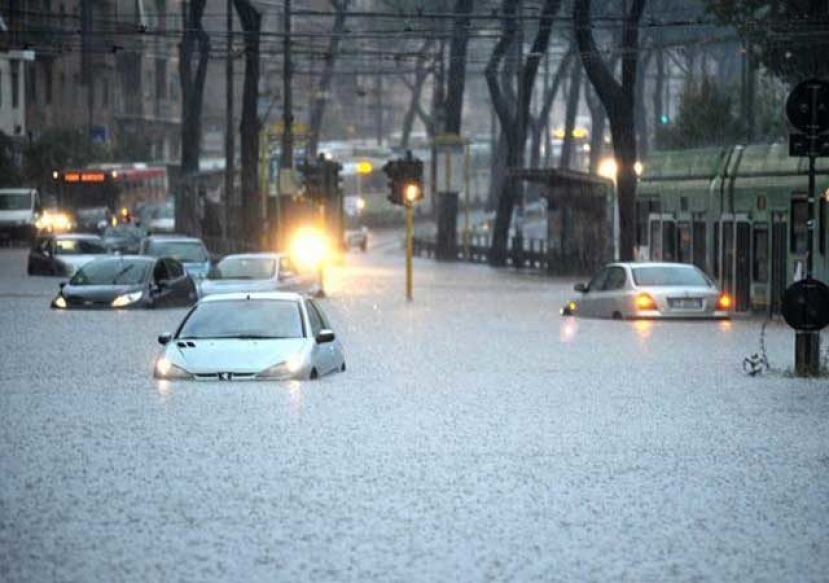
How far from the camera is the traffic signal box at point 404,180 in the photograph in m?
57.2

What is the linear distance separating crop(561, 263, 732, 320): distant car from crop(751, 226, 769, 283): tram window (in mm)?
1004

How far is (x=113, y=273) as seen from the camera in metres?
49.5

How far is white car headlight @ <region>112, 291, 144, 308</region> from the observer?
158 feet

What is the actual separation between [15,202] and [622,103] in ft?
112

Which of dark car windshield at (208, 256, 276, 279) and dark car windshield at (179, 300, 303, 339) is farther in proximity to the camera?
dark car windshield at (208, 256, 276, 279)

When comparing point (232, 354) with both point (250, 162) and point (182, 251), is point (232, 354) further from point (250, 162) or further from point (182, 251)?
point (250, 162)

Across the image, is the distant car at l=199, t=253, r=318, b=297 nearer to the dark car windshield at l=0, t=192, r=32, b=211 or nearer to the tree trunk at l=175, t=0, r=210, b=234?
the tree trunk at l=175, t=0, r=210, b=234

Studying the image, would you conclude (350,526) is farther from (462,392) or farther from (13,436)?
(462,392)

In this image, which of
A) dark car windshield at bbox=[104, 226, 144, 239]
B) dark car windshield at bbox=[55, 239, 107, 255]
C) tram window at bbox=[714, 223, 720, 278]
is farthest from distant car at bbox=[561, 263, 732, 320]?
dark car windshield at bbox=[104, 226, 144, 239]

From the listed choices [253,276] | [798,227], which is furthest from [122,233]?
[798,227]

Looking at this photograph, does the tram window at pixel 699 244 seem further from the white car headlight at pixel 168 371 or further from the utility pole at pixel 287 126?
the utility pole at pixel 287 126

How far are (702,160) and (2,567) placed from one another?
124 feet

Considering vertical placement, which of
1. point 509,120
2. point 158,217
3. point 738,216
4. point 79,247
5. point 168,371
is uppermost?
point 509,120

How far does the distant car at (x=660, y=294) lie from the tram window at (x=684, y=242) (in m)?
5.53
